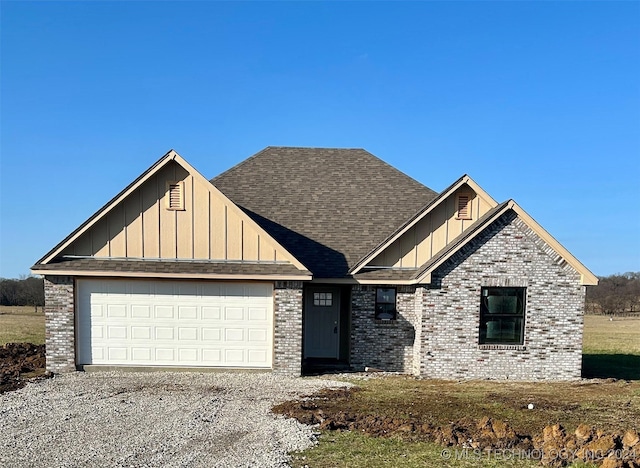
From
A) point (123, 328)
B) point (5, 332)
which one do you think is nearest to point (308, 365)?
point (123, 328)

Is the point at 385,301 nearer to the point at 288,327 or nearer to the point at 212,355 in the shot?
the point at 288,327

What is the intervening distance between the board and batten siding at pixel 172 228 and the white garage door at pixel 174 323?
96 cm

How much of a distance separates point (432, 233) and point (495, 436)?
24.4ft

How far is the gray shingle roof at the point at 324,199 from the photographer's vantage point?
47.8 feet

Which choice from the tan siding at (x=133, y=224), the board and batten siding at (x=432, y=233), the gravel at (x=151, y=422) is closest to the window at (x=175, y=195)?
the tan siding at (x=133, y=224)

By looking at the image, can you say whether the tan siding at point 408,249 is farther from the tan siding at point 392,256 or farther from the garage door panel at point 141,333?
the garage door panel at point 141,333

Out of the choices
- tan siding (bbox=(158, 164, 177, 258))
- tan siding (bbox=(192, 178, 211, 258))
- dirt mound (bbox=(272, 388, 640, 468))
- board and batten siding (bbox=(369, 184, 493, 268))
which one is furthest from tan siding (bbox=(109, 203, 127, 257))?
board and batten siding (bbox=(369, 184, 493, 268))

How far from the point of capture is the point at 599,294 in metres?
55.6

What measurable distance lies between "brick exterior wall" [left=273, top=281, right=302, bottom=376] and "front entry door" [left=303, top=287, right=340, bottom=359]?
203 centimetres

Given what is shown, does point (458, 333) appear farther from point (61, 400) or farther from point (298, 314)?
point (61, 400)

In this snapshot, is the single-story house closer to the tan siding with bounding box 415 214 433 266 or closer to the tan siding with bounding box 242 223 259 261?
the tan siding with bounding box 242 223 259 261

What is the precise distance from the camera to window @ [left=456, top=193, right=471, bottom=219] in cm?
1394

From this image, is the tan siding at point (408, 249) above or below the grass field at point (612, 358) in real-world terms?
above

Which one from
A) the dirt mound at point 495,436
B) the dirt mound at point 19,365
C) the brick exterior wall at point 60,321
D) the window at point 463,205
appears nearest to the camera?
the dirt mound at point 495,436
